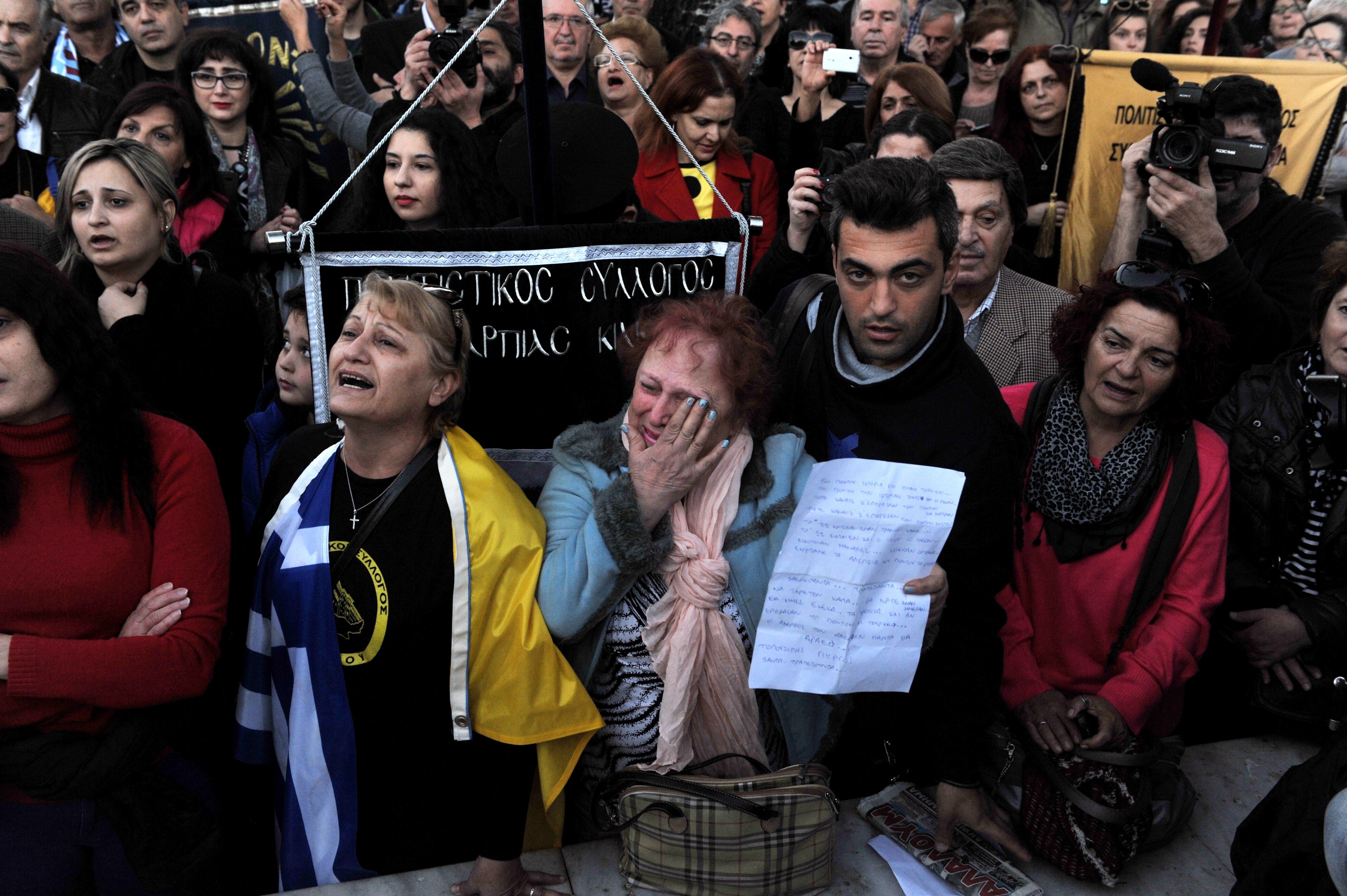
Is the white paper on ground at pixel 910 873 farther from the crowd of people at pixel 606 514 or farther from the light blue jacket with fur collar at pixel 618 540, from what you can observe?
the light blue jacket with fur collar at pixel 618 540

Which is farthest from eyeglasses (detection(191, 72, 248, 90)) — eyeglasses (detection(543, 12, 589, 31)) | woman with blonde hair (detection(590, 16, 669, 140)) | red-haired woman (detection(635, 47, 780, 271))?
red-haired woman (detection(635, 47, 780, 271))

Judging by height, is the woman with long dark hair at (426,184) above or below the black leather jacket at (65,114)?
below

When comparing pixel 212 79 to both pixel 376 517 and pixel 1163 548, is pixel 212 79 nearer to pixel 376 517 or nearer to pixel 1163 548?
pixel 376 517

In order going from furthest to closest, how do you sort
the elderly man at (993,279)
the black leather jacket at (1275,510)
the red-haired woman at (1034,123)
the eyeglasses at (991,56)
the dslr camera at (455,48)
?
1. the eyeglasses at (991,56)
2. the red-haired woman at (1034,123)
3. the dslr camera at (455,48)
4. the elderly man at (993,279)
5. the black leather jacket at (1275,510)

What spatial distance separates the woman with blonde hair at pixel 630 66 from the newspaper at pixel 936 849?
114 inches

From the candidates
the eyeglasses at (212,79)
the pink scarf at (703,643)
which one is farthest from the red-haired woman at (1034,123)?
the eyeglasses at (212,79)

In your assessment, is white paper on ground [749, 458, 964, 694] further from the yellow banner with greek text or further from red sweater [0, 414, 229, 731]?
the yellow banner with greek text

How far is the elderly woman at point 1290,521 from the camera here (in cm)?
280

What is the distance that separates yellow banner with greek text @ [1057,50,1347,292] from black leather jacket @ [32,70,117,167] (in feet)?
13.2

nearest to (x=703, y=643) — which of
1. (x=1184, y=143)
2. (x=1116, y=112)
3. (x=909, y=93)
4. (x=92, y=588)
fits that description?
(x=92, y=588)

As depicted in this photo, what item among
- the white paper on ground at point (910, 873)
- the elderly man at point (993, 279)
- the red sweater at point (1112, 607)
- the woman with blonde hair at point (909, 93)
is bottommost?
the white paper on ground at point (910, 873)

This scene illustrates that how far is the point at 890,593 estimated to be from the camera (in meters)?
2.07

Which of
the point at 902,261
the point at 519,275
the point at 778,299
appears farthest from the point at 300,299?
the point at 902,261

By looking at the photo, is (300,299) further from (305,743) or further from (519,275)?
(305,743)
